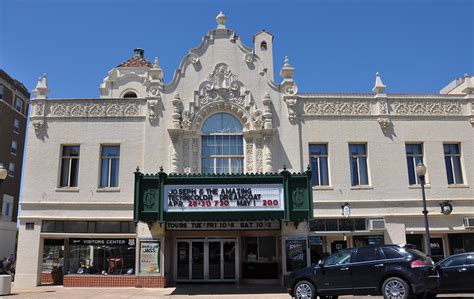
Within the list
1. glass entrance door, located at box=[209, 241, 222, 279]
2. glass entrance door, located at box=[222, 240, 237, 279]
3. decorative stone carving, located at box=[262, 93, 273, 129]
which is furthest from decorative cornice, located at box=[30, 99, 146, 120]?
glass entrance door, located at box=[222, 240, 237, 279]

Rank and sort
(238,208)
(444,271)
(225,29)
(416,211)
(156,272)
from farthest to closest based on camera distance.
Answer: (225,29)
(416,211)
(156,272)
(238,208)
(444,271)

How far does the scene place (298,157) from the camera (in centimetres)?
2180

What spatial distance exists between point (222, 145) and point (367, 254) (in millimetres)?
10278

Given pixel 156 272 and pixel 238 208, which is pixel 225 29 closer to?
pixel 238 208

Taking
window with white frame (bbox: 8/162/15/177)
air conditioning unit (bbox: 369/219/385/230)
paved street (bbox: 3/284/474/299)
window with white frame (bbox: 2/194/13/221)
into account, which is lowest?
paved street (bbox: 3/284/474/299)

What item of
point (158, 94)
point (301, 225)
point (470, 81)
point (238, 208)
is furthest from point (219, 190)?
point (470, 81)

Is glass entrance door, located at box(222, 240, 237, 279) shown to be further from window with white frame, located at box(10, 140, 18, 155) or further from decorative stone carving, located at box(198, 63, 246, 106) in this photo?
window with white frame, located at box(10, 140, 18, 155)

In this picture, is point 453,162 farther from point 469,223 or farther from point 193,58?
point 193,58

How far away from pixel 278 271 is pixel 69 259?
10185 mm

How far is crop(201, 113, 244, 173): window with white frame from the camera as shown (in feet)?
71.8

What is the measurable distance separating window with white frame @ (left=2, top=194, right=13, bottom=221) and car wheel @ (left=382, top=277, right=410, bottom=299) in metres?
38.3

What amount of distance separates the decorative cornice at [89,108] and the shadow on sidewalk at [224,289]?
8.62 m

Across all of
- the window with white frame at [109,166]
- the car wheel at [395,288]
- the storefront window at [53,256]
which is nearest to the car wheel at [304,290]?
the car wheel at [395,288]

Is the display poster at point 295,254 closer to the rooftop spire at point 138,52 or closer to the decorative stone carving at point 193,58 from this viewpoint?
the decorative stone carving at point 193,58
